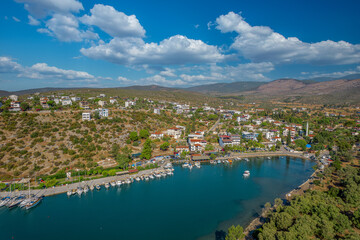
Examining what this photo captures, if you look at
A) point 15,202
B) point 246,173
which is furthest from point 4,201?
point 246,173

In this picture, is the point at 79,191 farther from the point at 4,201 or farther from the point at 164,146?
the point at 164,146

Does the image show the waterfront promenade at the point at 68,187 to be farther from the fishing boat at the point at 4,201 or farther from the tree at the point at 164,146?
the tree at the point at 164,146

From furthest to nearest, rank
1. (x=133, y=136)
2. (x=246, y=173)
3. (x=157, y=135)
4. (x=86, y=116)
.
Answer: (x=157, y=135), (x=86, y=116), (x=133, y=136), (x=246, y=173)

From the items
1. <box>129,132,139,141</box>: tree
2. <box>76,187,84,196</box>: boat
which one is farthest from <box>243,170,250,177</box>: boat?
<box>76,187,84,196</box>: boat

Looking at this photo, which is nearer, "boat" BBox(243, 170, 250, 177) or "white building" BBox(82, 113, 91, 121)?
"boat" BBox(243, 170, 250, 177)

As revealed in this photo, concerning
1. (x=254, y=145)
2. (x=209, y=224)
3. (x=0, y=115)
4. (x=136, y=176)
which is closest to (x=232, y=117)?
(x=254, y=145)

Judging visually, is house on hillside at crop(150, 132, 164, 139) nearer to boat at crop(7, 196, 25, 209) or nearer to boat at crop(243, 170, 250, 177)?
boat at crop(243, 170, 250, 177)

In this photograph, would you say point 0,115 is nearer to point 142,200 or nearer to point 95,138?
point 95,138

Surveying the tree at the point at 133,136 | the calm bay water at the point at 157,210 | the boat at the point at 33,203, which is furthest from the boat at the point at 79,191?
the tree at the point at 133,136
